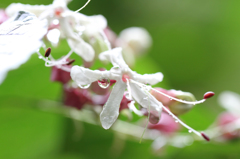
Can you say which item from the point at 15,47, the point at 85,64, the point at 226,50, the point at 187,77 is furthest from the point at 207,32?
the point at 15,47

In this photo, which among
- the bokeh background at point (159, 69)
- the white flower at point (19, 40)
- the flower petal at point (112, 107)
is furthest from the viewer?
the bokeh background at point (159, 69)

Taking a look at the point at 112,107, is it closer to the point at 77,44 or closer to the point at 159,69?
the point at 77,44

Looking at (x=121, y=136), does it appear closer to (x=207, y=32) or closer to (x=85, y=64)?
(x=85, y=64)

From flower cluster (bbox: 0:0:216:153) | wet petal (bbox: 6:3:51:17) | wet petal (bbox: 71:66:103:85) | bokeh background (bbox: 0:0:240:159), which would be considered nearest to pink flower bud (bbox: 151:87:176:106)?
flower cluster (bbox: 0:0:216:153)

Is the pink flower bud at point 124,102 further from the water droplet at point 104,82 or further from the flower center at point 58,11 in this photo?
the flower center at point 58,11

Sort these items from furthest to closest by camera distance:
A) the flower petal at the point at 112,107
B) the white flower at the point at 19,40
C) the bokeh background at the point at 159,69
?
the bokeh background at the point at 159,69 → the flower petal at the point at 112,107 → the white flower at the point at 19,40

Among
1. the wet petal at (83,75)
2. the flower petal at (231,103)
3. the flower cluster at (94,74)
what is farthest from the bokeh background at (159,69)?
the wet petal at (83,75)

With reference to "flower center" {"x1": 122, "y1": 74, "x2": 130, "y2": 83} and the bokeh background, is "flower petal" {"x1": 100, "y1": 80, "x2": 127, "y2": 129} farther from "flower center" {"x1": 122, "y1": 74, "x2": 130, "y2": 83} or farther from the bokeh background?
the bokeh background
